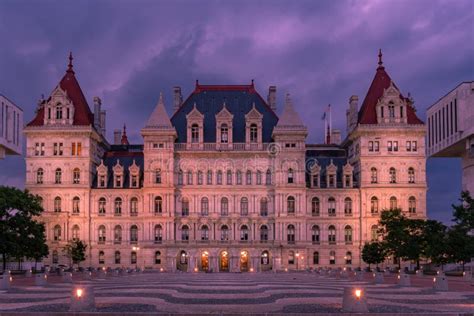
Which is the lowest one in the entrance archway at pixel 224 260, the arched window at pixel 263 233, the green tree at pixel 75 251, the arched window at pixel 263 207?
the entrance archway at pixel 224 260

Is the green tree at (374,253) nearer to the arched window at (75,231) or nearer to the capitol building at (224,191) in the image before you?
the capitol building at (224,191)

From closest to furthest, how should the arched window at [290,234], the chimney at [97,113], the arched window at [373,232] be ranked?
the arched window at [290,234] < the arched window at [373,232] < the chimney at [97,113]

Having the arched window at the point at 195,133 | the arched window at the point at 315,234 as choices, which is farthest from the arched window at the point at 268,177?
the arched window at the point at 195,133

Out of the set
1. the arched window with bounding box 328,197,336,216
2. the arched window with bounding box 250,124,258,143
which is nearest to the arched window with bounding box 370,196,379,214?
the arched window with bounding box 328,197,336,216

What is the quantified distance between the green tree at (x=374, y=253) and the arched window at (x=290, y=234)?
463 inches

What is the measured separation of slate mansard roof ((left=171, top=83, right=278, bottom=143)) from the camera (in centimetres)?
11731

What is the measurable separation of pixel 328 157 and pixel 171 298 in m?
87.6

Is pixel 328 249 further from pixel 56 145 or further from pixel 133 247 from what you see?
pixel 56 145

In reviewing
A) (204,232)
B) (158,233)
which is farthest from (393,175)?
(158,233)

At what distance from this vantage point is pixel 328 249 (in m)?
115

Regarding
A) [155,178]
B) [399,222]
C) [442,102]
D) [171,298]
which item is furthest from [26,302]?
[442,102]

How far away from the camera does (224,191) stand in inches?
4486

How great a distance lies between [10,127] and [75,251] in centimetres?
2112

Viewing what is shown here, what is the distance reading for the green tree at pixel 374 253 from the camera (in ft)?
336
